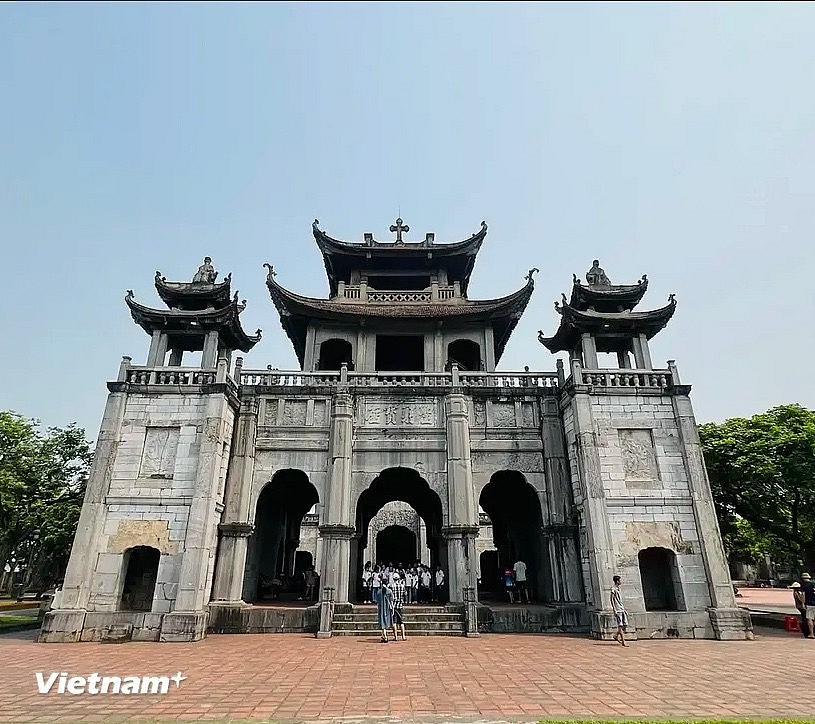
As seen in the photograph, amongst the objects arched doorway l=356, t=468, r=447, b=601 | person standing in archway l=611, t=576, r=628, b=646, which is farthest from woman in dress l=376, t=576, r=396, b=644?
arched doorway l=356, t=468, r=447, b=601

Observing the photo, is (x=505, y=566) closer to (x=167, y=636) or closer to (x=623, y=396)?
(x=623, y=396)

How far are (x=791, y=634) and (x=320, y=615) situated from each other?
46.3 ft

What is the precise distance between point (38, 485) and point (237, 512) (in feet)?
41.6

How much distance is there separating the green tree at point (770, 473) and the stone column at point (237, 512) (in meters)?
17.2

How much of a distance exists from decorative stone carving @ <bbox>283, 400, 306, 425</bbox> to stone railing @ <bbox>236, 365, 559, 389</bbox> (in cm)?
65

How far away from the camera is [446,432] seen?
1852cm

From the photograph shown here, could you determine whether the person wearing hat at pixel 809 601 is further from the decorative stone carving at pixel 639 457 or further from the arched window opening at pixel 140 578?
the arched window opening at pixel 140 578

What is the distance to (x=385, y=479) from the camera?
2300 centimetres

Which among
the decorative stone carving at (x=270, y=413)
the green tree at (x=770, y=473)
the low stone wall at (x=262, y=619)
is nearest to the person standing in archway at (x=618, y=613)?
the green tree at (x=770, y=473)

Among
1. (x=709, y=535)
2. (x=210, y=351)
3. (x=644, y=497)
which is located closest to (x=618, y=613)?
(x=644, y=497)

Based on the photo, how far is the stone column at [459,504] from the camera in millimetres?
16797

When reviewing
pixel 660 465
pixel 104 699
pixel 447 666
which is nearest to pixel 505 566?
pixel 660 465

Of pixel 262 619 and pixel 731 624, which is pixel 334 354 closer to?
pixel 262 619

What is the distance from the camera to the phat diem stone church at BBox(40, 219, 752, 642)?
15.3m
